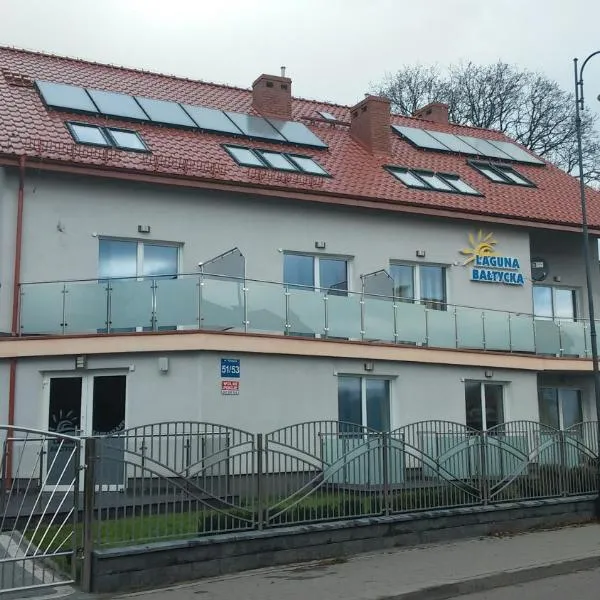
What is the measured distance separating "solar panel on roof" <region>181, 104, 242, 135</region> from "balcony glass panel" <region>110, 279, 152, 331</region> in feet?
18.6

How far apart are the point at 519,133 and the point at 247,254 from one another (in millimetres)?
24006

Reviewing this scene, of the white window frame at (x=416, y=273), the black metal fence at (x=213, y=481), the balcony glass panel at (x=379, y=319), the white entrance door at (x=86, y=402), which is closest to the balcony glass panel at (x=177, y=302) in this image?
the white entrance door at (x=86, y=402)

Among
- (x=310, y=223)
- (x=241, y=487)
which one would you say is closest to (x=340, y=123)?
(x=310, y=223)

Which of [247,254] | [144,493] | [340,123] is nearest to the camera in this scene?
[144,493]

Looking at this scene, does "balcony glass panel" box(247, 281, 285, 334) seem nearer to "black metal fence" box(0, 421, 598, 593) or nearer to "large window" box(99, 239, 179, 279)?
"large window" box(99, 239, 179, 279)

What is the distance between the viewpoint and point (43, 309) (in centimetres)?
1338

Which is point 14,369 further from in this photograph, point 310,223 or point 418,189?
point 418,189

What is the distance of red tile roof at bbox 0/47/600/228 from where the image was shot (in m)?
14.9

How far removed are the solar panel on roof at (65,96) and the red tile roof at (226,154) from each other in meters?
0.20

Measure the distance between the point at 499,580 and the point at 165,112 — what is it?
42.3 feet

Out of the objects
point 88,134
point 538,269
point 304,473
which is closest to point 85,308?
point 88,134

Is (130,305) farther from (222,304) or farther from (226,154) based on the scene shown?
(226,154)

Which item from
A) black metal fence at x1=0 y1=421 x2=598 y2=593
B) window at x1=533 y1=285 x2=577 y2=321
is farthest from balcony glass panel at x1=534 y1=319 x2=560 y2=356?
black metal fence at x1=0 y1=421 x2=598 y2=593

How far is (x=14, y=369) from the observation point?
43.7 ft
